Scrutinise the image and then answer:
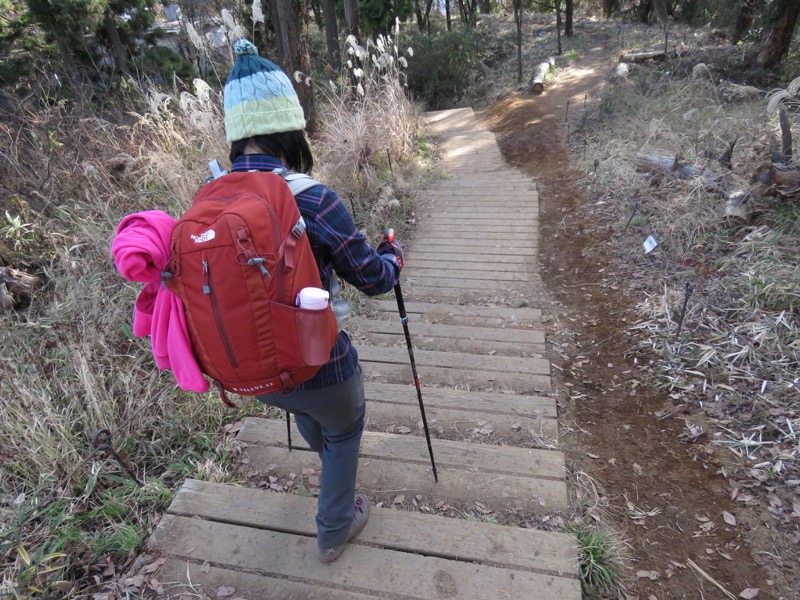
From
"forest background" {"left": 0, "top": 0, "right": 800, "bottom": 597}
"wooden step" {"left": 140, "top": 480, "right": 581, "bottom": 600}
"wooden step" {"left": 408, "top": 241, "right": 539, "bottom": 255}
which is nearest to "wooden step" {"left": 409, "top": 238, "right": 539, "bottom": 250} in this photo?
"wooden step" {"left": 408, "top": 241, "right": 539, "bottom": 255}

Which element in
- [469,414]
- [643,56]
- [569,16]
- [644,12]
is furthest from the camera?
[644,12]

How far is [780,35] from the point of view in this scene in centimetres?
947

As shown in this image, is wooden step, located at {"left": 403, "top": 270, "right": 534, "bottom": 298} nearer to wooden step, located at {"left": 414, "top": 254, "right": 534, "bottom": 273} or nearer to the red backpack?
wooden step, located at {"left": 414, "top": 254, "right": 534, "bottom": 273}

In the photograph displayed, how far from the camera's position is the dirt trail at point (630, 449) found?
2.01m

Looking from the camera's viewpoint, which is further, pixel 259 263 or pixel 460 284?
pixel 460 284

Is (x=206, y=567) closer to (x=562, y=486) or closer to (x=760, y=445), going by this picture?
(x=562, y=486)

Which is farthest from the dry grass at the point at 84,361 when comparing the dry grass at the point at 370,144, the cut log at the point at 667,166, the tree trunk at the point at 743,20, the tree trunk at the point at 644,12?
the tree trunk at the point at 644,12

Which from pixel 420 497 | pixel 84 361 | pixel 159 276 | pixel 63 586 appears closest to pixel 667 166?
pixel 420 497

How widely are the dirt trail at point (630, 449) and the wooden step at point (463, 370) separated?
230 mm

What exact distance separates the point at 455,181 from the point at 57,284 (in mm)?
5744

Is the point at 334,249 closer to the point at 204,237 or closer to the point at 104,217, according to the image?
the point at 204,237

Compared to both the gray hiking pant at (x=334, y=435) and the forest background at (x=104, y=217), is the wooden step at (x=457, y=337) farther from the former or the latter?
the gray hiking pant at (x=334, y=435)

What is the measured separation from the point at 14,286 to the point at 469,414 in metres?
3.83

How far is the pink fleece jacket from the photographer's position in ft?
3.98
